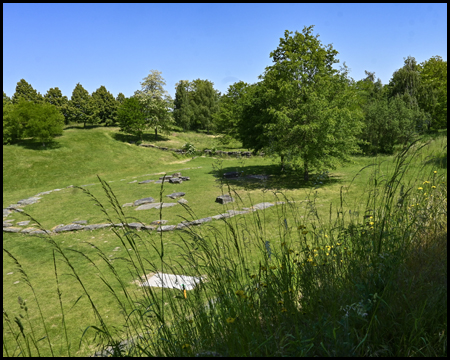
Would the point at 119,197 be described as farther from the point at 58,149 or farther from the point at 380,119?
the point at 380,119

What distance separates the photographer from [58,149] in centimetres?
2498

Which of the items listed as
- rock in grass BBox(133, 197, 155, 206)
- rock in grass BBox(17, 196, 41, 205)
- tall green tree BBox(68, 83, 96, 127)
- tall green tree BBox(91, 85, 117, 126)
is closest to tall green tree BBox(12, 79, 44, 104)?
tall green tree BBox(68, 83, 96, 127)

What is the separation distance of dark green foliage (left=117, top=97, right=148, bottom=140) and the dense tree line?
0.11 meters

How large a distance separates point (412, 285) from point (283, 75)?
1291 cm

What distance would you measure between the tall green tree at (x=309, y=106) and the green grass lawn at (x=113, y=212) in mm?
1315

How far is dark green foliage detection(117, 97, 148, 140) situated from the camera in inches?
1278

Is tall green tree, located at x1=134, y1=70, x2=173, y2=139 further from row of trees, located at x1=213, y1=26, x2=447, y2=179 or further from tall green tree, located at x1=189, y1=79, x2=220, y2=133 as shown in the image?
row of trees, located at x1=213, y1=26, x2=447, y2=179

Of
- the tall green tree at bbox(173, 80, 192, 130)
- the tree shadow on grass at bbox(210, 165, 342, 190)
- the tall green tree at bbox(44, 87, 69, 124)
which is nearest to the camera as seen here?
the tree shadow on grass at bbox(210, 165, 342, 190)

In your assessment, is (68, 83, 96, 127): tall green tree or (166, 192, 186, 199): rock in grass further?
(68, 83, 96, 127): tall green tree

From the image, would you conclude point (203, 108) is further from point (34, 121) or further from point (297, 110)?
point (297, 110)

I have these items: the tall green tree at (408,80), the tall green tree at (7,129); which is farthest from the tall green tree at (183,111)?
the tall green tree at (408,80)

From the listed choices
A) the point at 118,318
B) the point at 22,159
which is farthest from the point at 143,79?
the point at 118,318

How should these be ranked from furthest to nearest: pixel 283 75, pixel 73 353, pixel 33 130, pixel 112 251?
pixel 33 130, pixel 283 75, pixel 112 251, pixel 73 353

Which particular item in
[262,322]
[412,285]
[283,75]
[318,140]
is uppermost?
[283,75]
